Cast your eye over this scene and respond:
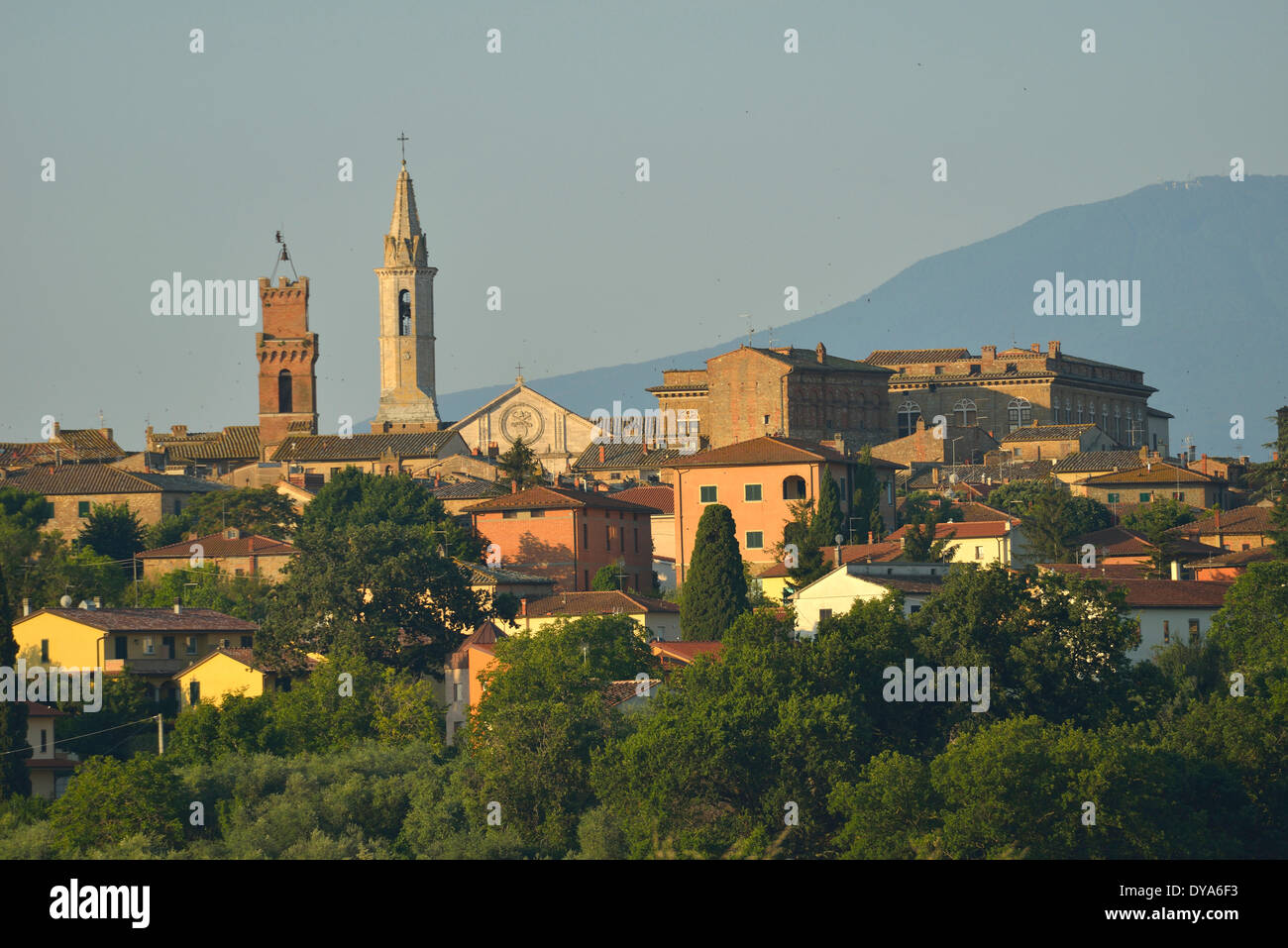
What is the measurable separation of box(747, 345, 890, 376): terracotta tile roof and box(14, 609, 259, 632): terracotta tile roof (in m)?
42.6

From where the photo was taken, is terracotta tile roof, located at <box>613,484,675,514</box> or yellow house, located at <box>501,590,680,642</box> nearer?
yellow house, located at <box>501,590,680,642</box>

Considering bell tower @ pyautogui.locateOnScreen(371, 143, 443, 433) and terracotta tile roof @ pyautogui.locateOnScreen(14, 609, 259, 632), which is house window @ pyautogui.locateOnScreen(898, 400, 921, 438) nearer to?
bell tower @ pyautogui.locateOnScreen(371, 143, 443, 433)

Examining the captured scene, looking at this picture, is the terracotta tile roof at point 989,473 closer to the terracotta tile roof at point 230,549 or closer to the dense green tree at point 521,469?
the dense green tree at point 521,469

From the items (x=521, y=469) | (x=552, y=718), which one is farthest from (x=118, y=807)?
(x=521, y=469)

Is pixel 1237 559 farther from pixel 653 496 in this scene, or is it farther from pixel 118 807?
pixel 118 807

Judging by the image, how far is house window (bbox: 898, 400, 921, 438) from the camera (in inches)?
3942

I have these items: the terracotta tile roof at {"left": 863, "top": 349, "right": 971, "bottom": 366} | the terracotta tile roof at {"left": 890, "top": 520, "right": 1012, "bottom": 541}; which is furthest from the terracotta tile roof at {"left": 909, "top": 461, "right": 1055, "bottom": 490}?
the terracotta tile roof at {"left": 863, "top": 349, "right": 971, "bottom": 366}
